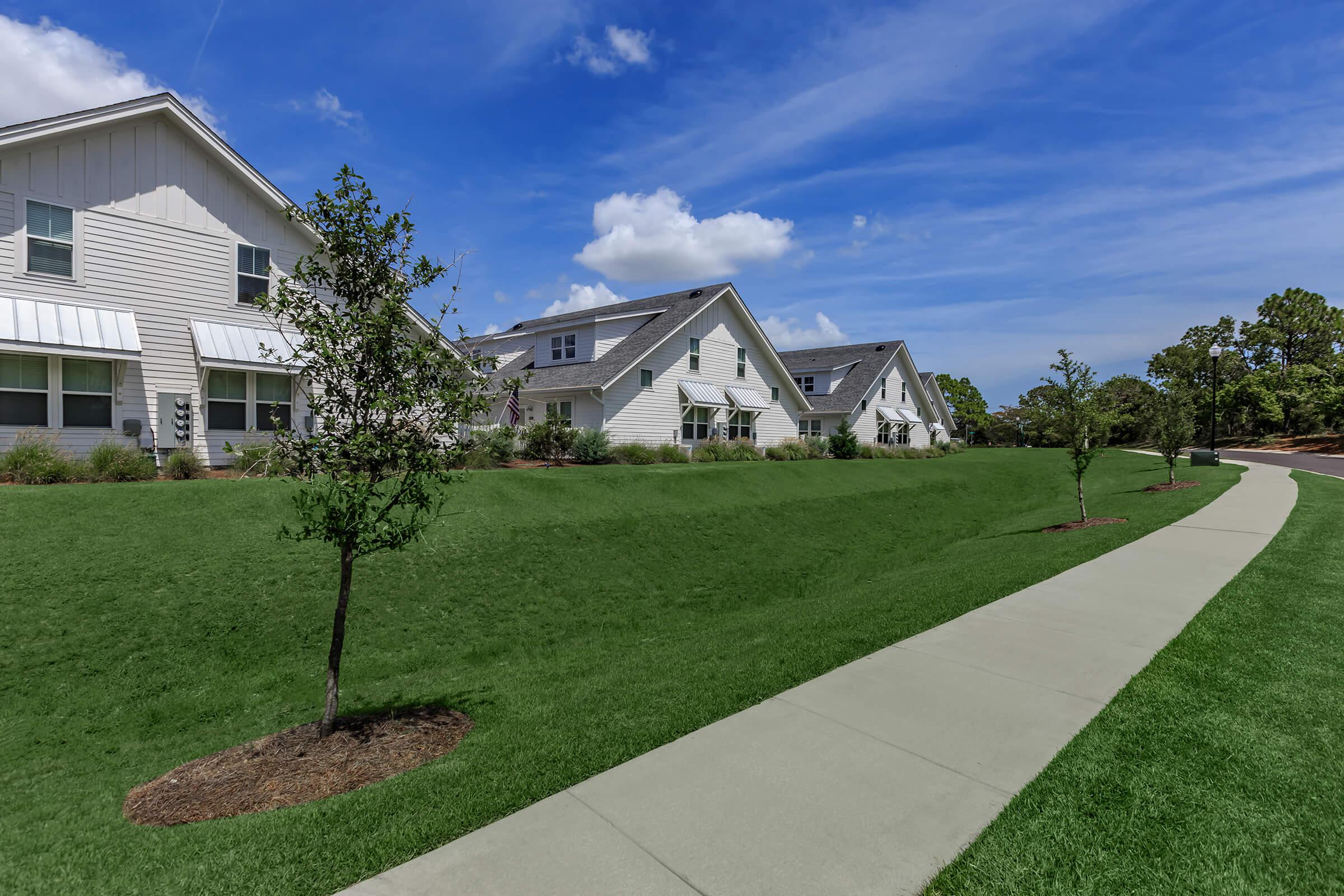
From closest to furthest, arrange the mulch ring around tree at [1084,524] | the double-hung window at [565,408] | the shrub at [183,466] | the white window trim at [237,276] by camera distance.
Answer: the shrub at [183,466], the mulch ring around tree at [1084,524], the white window trim at [237,276], the double-hung window at [565,408]

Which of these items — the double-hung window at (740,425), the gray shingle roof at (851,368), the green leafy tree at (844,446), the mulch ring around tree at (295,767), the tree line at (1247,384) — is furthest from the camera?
the tree line at (1247,384)

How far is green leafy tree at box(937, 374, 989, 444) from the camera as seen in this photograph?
75.5 m

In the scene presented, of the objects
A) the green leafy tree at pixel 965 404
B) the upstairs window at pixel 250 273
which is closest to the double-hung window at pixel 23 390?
the upstairs window at pixel 250 273

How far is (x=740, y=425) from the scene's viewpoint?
30875 millimetres

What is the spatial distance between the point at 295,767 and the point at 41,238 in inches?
603

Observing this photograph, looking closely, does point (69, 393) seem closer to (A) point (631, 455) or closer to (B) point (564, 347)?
(A) point (631, 455)

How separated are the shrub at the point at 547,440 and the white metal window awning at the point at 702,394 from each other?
23.7ft

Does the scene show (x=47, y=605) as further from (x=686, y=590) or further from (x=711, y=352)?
(x=711, y=352)

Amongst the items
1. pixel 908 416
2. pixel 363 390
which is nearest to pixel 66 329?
pixel 363 390

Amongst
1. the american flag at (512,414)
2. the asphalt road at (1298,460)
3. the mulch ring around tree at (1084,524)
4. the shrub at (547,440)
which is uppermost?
the american flag at (512,414)

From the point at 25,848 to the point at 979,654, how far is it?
6.99 meters

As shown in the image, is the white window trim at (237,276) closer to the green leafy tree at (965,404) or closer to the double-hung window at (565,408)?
the double-hung window at (565,408)

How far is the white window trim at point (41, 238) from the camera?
1314 centimetres

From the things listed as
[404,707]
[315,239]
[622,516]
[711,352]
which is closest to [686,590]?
[622,516]
